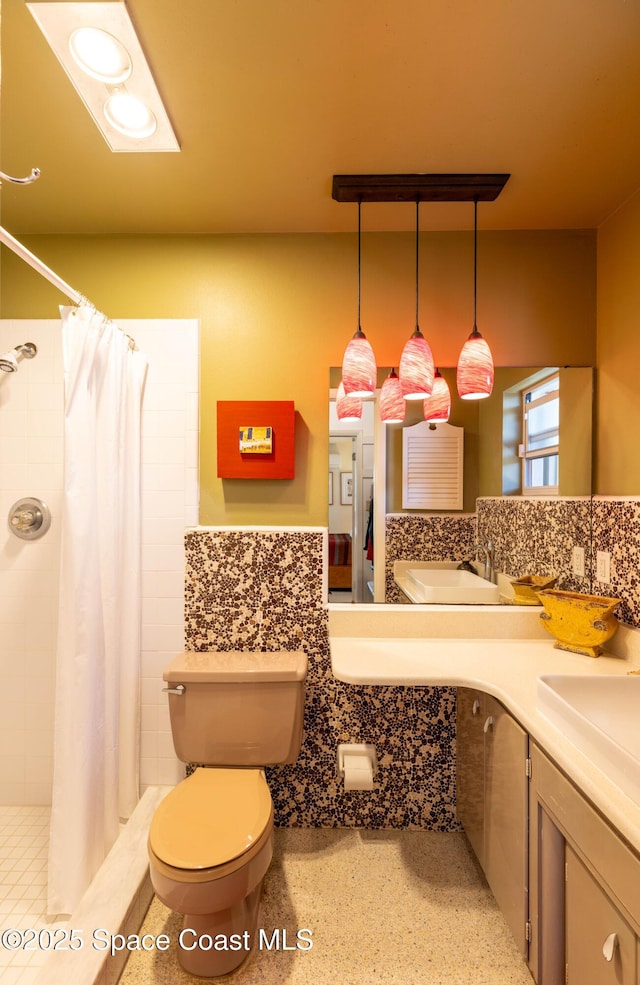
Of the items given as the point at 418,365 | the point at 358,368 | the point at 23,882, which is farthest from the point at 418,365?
the point at 23,882

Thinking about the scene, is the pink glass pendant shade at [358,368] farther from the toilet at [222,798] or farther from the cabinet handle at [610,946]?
the cabinet handle at [610,946]

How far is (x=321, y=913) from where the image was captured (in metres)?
1.47

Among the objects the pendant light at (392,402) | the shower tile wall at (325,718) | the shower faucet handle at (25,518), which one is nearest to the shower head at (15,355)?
the shower faucet handle at (25,518)

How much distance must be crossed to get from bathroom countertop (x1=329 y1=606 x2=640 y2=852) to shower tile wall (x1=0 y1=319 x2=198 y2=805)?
29.7 inches

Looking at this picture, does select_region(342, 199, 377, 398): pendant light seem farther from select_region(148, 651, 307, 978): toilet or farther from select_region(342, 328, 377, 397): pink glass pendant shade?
select_region(148, 651, 307, 978): toilet

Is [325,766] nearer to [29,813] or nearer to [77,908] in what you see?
[77,908]

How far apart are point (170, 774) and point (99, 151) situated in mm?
2289

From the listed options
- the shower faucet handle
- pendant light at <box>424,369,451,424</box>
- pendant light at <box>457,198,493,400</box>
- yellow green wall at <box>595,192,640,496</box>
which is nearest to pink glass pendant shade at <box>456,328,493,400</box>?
pendant light at <box>457,198,493,400</box>

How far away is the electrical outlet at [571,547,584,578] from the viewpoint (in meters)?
1.82

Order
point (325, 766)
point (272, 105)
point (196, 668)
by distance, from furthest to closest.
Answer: point (325, 766) < point (196, 668) < point (272, 105)

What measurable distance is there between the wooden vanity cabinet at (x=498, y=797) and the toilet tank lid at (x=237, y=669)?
2.06 feet

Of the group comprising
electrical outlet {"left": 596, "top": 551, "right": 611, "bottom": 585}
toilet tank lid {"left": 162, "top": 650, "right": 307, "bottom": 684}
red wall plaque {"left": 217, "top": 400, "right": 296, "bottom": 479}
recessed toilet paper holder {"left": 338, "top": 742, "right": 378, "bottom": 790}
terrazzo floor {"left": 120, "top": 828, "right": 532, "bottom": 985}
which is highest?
red wall plaque {"left": 217, "top": 400, "right": 296, "bottom": 479}

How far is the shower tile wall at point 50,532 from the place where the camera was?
6.13 ft

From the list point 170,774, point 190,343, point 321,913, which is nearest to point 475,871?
point 321,913
